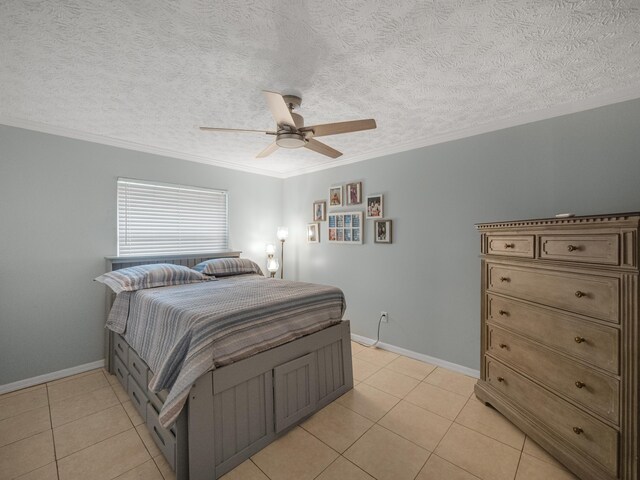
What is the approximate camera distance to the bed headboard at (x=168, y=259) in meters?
2.98

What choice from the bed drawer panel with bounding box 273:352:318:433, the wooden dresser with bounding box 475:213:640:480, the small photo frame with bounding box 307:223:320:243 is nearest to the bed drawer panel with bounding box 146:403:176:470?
the bed drawer panel with bounding box 273:352:318:433

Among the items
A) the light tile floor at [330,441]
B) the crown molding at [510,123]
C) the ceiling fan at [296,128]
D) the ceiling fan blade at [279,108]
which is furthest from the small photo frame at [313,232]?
the ceiling fan blade at [279,108]

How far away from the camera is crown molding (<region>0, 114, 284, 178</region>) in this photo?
2566 mm

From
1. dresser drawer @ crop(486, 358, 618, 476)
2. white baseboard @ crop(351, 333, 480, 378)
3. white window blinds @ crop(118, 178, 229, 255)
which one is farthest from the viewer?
white window blinds @ crop(118, 178, 229, 255)

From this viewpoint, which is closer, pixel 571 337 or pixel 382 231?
pixel 571 337

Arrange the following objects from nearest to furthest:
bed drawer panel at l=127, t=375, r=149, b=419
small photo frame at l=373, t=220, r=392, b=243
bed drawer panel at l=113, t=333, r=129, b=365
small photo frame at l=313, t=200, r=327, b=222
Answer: bed drawer panel at l=127, t=375, r=149, b=419
bed drawer panel at l=113, t=333, r=129, b=365
small photo frame at l=373, t=220, r=392, b=243
small photo frame at l=313, t=200, r=327, b=222

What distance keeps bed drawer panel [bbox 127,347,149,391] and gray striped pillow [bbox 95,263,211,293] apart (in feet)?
1.83

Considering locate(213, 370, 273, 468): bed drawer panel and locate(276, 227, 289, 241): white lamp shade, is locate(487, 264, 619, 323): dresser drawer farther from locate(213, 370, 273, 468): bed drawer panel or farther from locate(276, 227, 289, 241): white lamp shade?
Answer: locate(276, 227, 289, 241): white lamp shade

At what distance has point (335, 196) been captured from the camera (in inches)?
156

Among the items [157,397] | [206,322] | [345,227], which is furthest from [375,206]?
[157,397]

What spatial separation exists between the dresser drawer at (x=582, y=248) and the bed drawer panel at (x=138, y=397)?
2.90 metres

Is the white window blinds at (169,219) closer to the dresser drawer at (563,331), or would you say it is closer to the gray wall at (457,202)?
the gray wall at (457,202)

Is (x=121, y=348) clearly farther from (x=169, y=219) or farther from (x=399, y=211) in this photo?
(x=399, y=211)

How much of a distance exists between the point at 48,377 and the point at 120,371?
739mm
